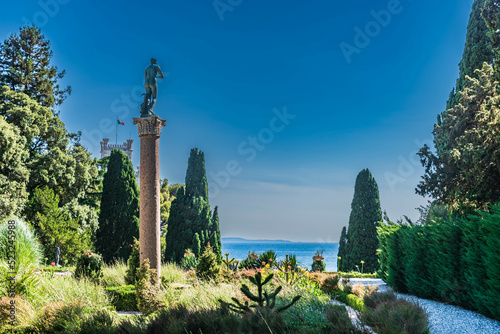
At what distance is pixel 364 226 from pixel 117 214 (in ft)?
43.6

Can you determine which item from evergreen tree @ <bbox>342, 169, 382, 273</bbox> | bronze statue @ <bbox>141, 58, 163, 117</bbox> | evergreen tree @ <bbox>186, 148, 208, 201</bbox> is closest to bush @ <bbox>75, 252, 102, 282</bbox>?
bronze statue @ <bbox>141, 58, 163, 117</bbox>

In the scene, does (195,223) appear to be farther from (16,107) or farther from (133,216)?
(16,107)

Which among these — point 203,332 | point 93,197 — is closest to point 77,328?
point 203,332

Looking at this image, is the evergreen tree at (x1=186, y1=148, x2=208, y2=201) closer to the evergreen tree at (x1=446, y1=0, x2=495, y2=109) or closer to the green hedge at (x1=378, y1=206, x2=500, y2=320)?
the green hedge at (x1=378, y1=206, x2=500, y2=320)

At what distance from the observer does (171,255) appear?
19781mm

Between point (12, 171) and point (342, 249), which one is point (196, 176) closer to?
point (12, 171)

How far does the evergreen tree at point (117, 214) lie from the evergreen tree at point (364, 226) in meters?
11.6

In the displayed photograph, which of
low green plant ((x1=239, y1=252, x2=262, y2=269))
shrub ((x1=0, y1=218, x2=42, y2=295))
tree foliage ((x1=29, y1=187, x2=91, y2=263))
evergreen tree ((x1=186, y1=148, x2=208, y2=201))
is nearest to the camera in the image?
shrub ((x1=0, y1=218, x2=42, y2=295))

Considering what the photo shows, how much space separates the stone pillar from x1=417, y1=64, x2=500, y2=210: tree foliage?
28.0 ft

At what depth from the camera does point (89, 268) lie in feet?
33.7

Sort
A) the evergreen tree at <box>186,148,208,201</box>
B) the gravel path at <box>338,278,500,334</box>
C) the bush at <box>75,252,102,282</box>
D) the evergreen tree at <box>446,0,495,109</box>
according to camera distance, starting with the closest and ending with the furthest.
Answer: the gravel path at <box>338,278,500,334</box> → the bush at <box>75,252,102,282</box> → the evergreen tree at <box>446,0,495,109</box> → the evergreen tree at <box>186,148,208,201</box>

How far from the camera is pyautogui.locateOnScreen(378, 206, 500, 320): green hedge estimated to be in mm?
6480

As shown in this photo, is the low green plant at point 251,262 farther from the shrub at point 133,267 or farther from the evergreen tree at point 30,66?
the evergreen tree at point 30,66

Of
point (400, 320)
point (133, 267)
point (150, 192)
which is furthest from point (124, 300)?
point (400, 320)
